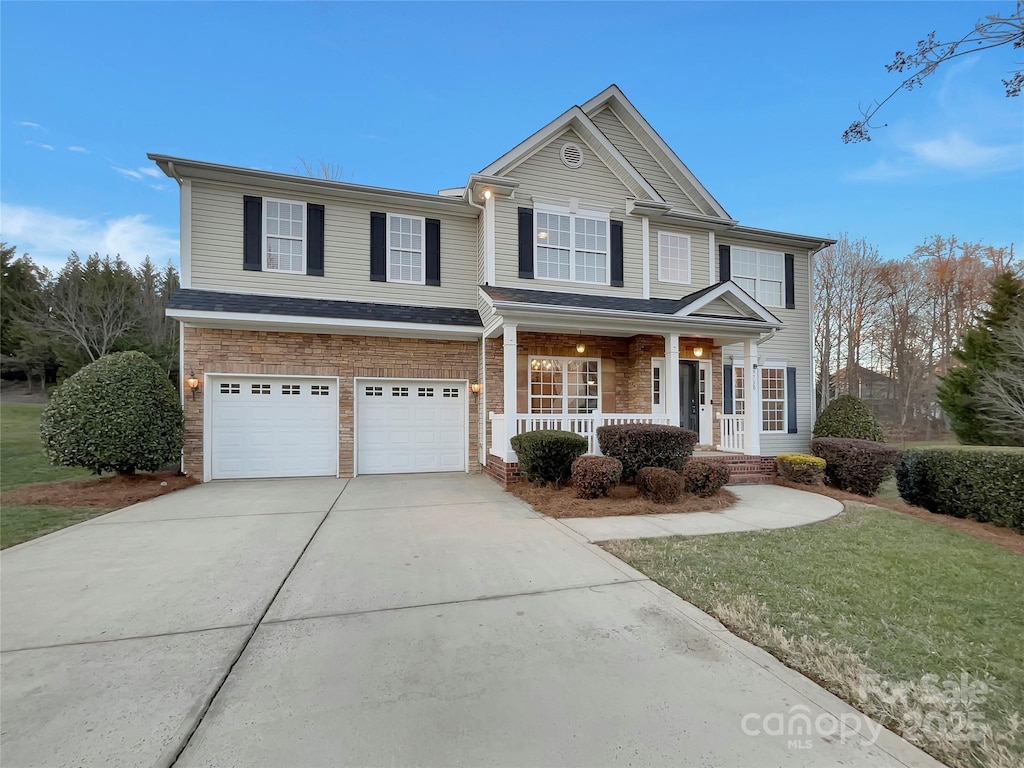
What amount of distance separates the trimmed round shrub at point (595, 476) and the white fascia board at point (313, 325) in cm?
415

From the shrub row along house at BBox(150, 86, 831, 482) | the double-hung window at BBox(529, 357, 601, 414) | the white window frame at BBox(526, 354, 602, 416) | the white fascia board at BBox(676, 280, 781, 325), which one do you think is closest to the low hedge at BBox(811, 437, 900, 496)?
the shrub row along house at BBox(150, 86, 831, 482)

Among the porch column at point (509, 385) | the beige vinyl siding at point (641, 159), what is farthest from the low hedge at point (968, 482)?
the beige vinyl siding at point (641, 159)

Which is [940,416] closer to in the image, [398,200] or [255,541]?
[398,200]

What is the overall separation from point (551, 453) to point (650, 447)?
1809 millimetres

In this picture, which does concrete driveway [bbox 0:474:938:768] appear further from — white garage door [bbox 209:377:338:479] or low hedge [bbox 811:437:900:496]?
low hedge [bbox 811:437:900:496]

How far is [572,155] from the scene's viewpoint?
34.6ft

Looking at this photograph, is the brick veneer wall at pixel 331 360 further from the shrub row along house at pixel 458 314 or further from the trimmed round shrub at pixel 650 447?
the trimmed round shrub at pixel 650 447

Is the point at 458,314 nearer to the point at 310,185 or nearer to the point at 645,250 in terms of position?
the point at 310,185

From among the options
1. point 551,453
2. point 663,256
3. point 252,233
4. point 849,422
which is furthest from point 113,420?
point 849,422

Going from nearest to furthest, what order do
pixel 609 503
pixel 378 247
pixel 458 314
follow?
pixel 609 503 < pixel 378 247 < pixel 458 314

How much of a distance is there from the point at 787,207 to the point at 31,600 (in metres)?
22.1

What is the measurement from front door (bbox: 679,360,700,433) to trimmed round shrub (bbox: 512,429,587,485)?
4.30 metres

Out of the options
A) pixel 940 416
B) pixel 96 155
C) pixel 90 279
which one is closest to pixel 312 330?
pixel 96 155

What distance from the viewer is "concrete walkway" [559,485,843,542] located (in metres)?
5.57
